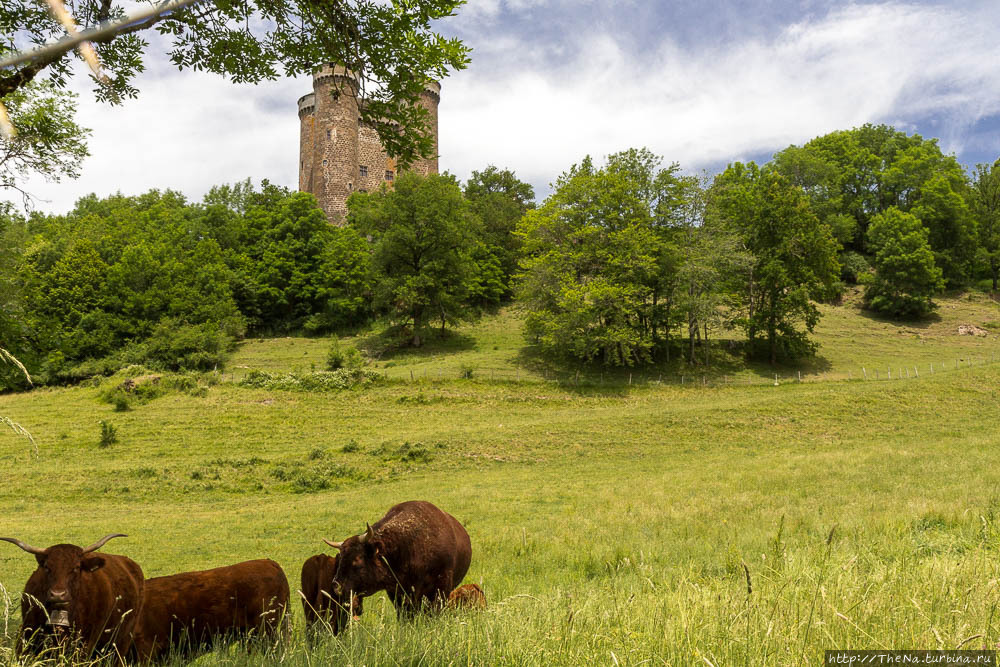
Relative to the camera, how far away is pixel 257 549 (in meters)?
13.6

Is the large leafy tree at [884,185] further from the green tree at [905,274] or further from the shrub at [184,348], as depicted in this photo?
the shrub at [184,348]

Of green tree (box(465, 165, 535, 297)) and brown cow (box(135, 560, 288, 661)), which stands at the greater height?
green tree (box(465, 165, 535, 297))

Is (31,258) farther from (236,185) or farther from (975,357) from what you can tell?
(975,357)

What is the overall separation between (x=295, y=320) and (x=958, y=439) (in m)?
64.1

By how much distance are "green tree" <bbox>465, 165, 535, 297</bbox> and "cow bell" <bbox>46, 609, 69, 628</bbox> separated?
63036 mm

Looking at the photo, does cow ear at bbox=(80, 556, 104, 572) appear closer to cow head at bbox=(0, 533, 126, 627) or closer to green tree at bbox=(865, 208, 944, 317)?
cow head at bbox=(0, 533, 126, 627)

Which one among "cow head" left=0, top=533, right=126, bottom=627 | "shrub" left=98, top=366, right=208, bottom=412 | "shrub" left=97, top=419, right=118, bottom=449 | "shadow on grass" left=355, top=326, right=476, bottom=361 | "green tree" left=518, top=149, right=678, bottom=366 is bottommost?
"shrub" left=97, top=419, right=118, bottom=449

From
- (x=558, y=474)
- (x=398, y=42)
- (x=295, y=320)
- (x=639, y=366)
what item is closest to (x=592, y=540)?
(x=398, y=42)

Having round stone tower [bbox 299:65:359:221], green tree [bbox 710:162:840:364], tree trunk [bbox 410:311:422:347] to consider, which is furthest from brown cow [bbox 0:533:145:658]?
round stone tower [bbox 299:65:359:221]

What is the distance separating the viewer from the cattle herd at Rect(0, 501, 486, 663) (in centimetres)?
472

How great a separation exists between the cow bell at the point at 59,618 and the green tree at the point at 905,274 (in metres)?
77.9

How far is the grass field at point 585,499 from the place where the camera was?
3.65m

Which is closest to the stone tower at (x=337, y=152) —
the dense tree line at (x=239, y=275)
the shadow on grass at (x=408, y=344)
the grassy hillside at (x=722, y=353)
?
the dense tree line at (x=239, y=275)

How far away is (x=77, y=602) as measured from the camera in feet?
15.5
